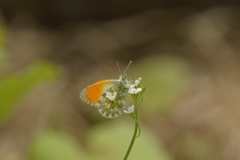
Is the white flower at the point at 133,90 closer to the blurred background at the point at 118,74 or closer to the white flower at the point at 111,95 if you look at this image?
the white flower at the point at 111,95

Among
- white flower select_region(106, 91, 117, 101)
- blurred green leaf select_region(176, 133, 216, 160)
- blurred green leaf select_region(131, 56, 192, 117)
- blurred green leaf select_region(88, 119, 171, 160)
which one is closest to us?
white flower select_region(106, 91, 117, 101)

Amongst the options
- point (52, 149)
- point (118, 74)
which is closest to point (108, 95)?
point (52, 149)

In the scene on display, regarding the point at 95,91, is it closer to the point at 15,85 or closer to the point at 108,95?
the point at 108,95

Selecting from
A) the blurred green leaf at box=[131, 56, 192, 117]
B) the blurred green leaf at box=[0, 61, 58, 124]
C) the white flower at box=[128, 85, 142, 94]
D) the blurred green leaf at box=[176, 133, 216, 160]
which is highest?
the blurred green leaf at box=[131, 56, 192, 117]

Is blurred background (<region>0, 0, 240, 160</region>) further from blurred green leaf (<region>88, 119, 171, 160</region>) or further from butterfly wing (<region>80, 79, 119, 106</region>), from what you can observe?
butterfly wing (<region>80, 79, 119, 106</region>)

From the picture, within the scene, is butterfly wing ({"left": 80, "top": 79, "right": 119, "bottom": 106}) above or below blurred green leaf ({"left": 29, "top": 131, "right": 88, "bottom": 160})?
above

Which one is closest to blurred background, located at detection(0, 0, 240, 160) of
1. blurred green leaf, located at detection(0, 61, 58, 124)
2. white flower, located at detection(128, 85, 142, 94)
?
blurred green leaf, located at detection(0, 61, 58, 124)

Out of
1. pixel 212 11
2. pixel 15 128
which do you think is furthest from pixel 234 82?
pixel 15 128
